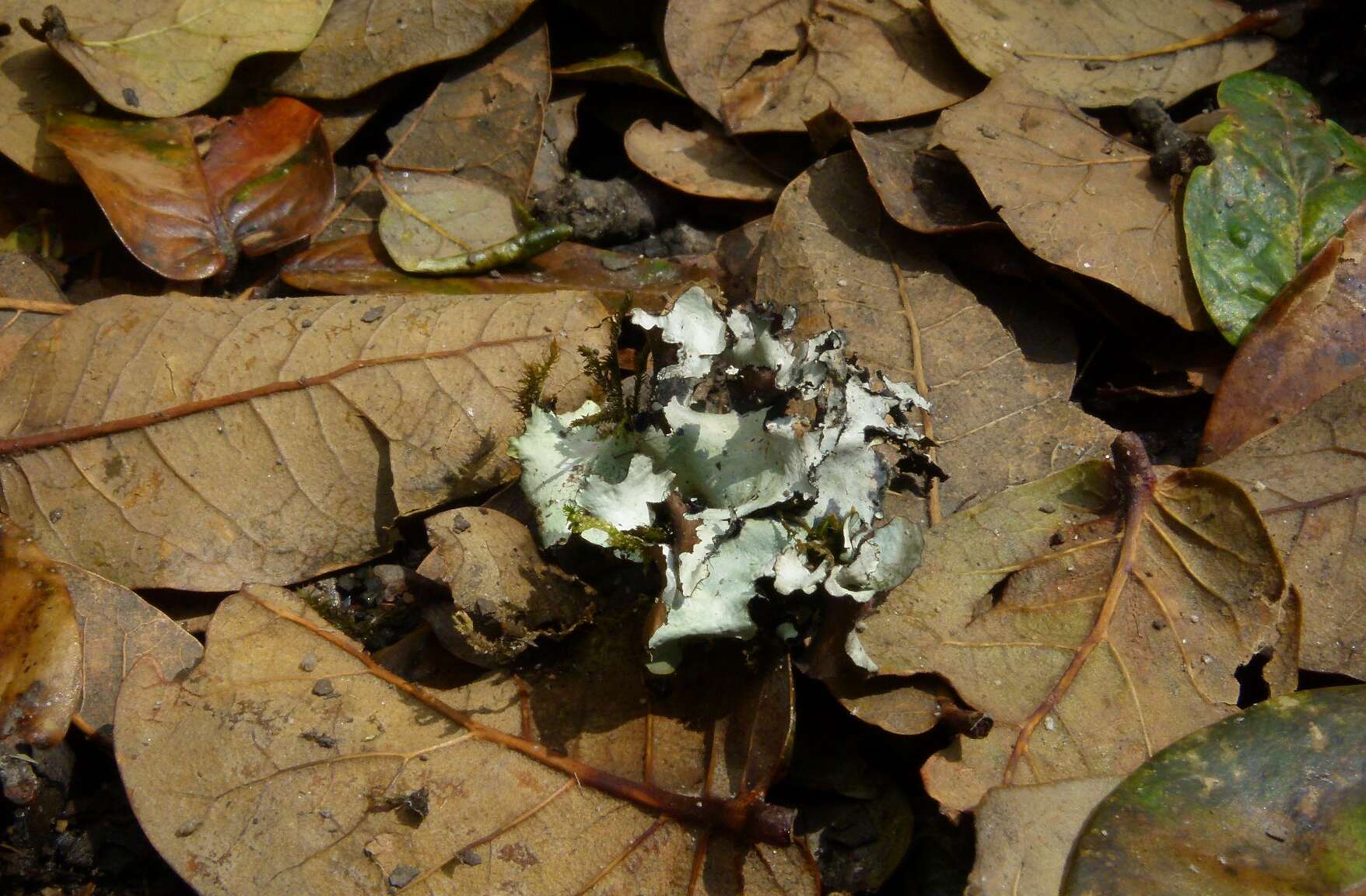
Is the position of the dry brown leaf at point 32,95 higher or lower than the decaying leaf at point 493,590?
higher

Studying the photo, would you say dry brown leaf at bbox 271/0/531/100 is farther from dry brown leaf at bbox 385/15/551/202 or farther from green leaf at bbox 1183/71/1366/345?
green leaf at bbox 1183/71/1366/345

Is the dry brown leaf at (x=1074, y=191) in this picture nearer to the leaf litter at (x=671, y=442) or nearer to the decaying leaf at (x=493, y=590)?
the leaf litter at (x=671, y=442)

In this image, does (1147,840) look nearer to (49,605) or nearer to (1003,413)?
(1003,413)

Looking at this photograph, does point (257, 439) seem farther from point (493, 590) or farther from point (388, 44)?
point (388, 44)

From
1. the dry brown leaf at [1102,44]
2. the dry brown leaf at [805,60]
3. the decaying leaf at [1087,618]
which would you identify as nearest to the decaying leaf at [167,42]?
the dry brown leaf at [805,60]

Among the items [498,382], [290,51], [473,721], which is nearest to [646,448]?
[498,382]

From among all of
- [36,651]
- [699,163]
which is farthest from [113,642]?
[699,163]
